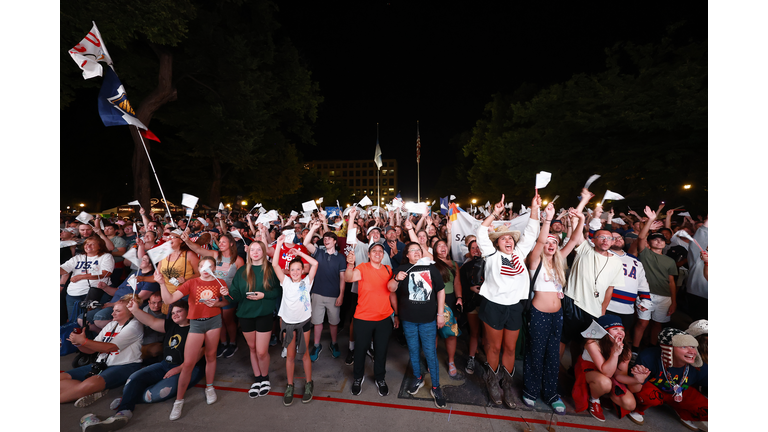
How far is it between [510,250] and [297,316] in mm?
3035

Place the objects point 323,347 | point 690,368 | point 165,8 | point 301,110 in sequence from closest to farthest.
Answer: point 690,368
point 323,347
point 165,8
point 301,110

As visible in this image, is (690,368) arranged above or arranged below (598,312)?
below

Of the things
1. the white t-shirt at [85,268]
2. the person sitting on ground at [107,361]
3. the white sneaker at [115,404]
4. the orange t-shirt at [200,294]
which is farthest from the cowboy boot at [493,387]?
the white t-shirt at [85,268]

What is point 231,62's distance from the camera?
1534cm

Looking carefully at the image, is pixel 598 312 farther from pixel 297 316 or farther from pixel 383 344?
pixel 297 316

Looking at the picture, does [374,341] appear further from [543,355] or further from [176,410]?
[176,410]

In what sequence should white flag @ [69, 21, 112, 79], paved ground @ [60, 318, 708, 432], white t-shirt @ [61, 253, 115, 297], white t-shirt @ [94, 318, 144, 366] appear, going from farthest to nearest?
white t-shirt @ [61, 253, 115, 297] < white flag @ [69, 21, 112, 79] < white t-shirt @ [94, 318, 144, 366] < paved ground @ [60, 318, 708, 432]

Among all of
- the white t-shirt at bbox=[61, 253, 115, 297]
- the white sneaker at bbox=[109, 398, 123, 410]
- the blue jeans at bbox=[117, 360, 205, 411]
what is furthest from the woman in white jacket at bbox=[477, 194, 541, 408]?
the white t-shirt at bbox=[61, 253, 115, 297]

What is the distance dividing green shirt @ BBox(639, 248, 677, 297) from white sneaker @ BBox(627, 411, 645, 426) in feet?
7.26

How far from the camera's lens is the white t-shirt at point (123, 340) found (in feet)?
14.0

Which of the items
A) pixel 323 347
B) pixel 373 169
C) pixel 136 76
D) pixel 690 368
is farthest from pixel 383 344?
pixel 373 169

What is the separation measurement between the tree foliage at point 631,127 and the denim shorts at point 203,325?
725 inches

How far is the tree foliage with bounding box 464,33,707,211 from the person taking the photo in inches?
516

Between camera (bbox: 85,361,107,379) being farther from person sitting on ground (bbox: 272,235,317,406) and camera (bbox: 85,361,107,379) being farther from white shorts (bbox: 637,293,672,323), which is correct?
white shorts (bbox: 637,293,672,323)
